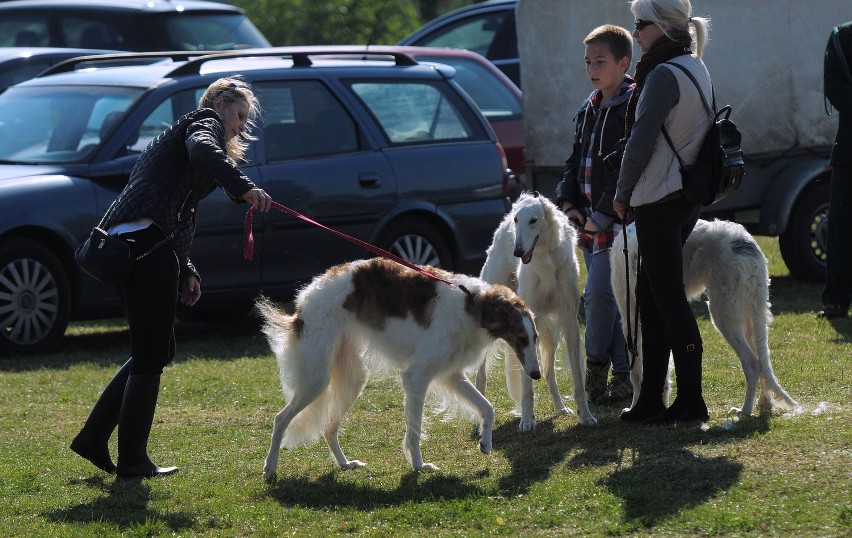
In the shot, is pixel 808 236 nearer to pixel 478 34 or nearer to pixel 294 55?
pixel 478 34

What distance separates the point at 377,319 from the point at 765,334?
2.08m

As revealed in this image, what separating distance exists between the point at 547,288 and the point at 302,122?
349 centimetres

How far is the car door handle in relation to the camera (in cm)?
988

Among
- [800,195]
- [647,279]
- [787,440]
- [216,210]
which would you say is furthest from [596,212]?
[800,195]

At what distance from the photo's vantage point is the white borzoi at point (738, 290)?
6.63 meters

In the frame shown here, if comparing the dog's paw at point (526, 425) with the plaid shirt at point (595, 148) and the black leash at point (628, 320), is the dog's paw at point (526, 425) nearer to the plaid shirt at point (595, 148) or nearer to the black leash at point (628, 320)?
the black leash at point (628, 320)

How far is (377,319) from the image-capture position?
627 cm

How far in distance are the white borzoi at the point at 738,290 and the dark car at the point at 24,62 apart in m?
7.85

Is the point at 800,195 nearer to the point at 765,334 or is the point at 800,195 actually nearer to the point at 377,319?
the point at 765,334

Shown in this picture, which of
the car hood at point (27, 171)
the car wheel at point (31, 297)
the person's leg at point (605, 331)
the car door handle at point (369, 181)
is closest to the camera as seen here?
the person's leg at point (605, 331)

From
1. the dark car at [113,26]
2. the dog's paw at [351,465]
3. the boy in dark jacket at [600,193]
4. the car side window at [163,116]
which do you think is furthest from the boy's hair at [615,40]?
the dark car at [113,26]

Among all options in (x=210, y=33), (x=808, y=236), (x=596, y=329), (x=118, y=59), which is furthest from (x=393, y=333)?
(x=210, y=33)

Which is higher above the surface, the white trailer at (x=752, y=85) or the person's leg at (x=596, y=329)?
the white trailer at (x=752, y=85)

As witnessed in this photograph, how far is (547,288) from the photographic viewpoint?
23.4 ft
